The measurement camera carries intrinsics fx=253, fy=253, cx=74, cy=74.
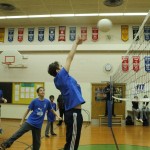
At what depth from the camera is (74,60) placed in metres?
13.1

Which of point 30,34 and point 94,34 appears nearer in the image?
point 94,34

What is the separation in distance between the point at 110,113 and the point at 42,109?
6.69 meters

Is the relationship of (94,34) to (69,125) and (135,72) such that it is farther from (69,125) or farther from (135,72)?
(69,125)

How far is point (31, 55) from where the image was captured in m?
13.5

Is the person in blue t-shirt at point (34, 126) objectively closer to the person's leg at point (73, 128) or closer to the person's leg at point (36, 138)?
the person's leg at point (36, 138)

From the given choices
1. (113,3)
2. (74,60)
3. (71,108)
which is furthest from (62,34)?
(71,108)

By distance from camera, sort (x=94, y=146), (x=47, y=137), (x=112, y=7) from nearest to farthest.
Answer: (x=94, y=146)
(x=47, y=137)
(x=112, y=7)

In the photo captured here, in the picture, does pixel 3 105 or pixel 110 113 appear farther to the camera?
pixel 3 105

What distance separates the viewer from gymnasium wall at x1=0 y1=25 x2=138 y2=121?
12.8 meters

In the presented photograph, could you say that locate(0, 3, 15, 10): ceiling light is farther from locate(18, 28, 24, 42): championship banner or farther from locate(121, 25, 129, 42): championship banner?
locate(121, 25, 129, 42): championship banner

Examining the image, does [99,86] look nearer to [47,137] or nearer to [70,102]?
[47,137]

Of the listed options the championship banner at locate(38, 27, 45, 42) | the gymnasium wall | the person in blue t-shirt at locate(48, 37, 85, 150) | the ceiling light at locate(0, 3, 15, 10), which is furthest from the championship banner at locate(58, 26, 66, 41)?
the person in blue t-shirt at locate(48, 37, 85, 150)

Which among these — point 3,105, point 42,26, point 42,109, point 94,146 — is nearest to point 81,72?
point 42,26

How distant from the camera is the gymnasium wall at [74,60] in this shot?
42.1 ft
